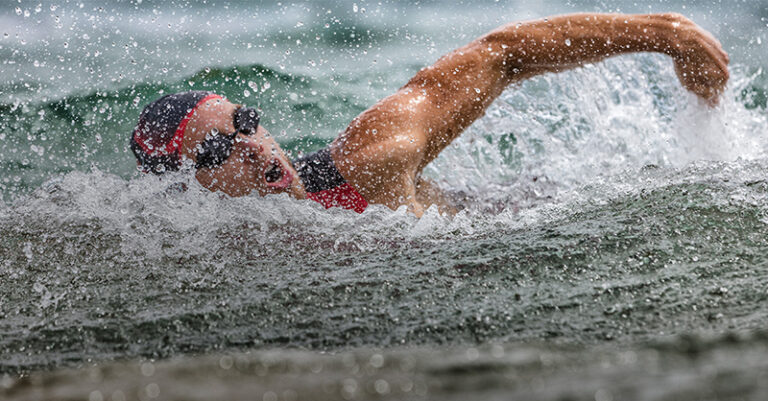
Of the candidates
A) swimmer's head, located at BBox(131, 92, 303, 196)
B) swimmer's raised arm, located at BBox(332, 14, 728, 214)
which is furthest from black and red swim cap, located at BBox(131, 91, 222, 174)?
swimmer's raised arm, located at BBox(332, 14, 728, 214)

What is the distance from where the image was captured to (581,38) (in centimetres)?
296

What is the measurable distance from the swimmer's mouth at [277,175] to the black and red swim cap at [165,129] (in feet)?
1.22

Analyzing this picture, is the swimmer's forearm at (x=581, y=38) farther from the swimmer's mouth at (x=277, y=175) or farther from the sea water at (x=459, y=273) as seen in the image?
the swimmer's mouth at (x=277, y=175)

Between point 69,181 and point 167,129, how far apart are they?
750mm

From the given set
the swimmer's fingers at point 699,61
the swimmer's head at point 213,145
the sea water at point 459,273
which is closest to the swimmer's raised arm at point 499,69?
the swimmer's fingers at point 699,61

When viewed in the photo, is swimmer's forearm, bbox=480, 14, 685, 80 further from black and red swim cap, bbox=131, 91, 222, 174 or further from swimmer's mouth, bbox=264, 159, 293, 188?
black and red swim cap, bbox=131, 91, 222, 174

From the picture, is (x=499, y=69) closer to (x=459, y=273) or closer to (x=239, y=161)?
(x=239, y=161)

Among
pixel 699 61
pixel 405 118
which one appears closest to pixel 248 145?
pixel 405 118

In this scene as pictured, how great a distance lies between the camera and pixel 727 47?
283 inches

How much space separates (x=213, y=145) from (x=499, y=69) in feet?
4.28

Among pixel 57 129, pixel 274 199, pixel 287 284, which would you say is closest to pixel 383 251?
pixel 287 284

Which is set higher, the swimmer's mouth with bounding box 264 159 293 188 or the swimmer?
the swimmer

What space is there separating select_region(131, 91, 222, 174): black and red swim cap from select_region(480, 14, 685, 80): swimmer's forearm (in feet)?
4.41

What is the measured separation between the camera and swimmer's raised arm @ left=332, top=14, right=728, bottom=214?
2.80 meters
